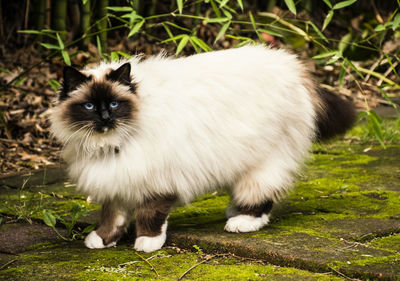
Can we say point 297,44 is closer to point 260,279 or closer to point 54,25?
point 54,25

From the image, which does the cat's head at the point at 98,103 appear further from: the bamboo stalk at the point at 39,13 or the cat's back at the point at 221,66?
the bamboo stalk at the point at 39,13

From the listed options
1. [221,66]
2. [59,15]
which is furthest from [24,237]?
[59,15]

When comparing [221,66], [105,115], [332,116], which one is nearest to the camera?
[105,115]

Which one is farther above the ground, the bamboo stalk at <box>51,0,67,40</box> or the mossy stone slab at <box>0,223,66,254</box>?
the bamboo stalk at <box>51,0,67,40</box>

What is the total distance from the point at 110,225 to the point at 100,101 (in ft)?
2.05

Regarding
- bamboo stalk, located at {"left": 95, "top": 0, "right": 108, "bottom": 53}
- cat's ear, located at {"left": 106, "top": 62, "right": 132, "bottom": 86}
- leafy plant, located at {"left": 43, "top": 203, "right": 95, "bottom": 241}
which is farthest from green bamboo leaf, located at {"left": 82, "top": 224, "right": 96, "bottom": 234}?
bamboo stalk, located at {"left": 95, "top": 0, "right": 108, "bottom": 53}

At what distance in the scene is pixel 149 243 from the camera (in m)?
2.60

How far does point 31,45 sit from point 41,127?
1847 mm

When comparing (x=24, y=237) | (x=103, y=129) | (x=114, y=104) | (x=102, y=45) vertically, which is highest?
(x=114, y=104)

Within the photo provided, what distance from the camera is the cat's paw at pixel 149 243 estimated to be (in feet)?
8.51

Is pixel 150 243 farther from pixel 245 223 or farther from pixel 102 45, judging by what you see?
pixel 102 45

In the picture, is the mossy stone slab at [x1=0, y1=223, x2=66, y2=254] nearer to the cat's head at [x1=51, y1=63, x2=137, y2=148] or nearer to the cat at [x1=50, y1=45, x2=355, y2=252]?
the cat at [x1=50, y1=45, x2=355, y2=252]

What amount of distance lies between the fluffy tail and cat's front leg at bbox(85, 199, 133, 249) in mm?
1180

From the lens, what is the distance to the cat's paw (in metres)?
2.59
